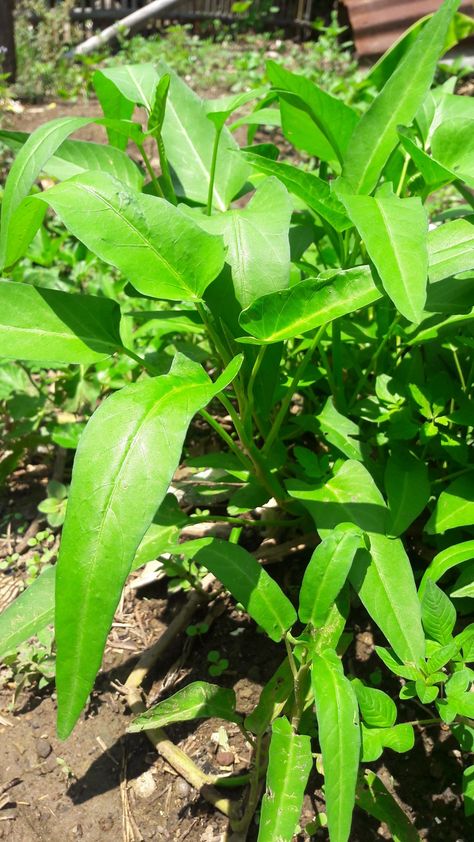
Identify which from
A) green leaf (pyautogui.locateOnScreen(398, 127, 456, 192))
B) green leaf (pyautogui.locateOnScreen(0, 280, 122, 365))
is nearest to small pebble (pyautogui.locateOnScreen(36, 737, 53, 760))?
green leaf (pyautogui.locateOnScreen(0, 280, 122, 365))

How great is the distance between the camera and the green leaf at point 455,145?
1.46 m

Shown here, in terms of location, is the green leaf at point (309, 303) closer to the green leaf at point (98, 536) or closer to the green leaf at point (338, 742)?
the green leaf at point (98, 536)

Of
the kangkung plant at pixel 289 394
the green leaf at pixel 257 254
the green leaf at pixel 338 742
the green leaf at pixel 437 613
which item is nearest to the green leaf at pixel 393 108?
the kangkung plant at pixel 289 394

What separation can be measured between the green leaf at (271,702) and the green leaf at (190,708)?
0.09 feet

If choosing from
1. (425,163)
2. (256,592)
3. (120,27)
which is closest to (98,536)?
(256,592)

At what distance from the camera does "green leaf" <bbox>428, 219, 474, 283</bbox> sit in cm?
133

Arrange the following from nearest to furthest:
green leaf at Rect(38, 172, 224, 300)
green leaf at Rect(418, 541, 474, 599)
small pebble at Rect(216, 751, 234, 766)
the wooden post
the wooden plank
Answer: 1. green leaf at Rect(38, 172, 224, 300)
2. green leaf at Rect(418, 541, 474, 599)
3. small pebble at Rect(216, 751, 234, 766)
4. the wooden plank
5. the wooden post

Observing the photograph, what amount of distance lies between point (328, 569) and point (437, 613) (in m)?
0.18

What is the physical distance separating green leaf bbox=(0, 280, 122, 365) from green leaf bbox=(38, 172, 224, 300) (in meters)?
0.20

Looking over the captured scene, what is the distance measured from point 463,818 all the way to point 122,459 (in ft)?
2.90

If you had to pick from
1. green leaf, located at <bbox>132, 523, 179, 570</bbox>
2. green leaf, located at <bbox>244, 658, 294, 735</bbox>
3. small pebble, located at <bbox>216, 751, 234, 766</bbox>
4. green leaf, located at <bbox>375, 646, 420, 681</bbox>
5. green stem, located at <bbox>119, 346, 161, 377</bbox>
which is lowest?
small pebble, located at <bbox>216, 751, 234, 766</bbox>

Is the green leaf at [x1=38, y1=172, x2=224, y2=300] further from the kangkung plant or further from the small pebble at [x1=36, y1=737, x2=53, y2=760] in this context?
the small pebble at [x1=36, y1=737, x2=53, y2=760]

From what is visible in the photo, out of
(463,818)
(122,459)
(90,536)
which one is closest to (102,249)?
(122,459)

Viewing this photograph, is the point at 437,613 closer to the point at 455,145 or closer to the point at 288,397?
the point at 288,397
